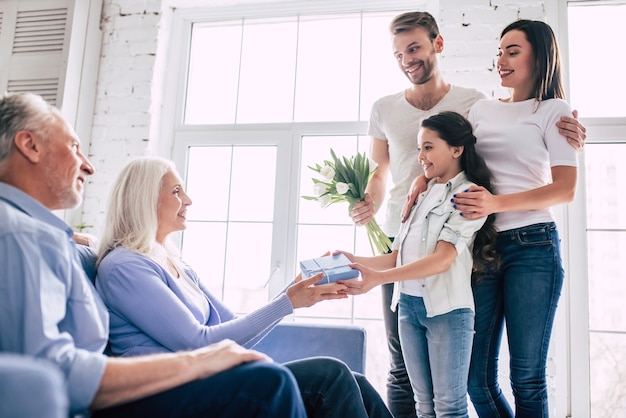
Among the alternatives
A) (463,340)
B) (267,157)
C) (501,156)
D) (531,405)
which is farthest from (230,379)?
(267,157)

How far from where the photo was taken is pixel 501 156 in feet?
5.61

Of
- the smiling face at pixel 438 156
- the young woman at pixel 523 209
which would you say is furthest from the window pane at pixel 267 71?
the young woman at pixel 523 209

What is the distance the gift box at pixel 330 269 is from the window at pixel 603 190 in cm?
143

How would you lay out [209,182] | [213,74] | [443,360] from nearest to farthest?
[443,360] → [209,182] → [213,74]

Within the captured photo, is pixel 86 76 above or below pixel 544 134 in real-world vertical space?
above

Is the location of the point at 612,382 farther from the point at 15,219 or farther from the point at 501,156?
the point at 15,219

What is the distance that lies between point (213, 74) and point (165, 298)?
6.73ft

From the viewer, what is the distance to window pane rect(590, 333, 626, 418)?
8.15 feet

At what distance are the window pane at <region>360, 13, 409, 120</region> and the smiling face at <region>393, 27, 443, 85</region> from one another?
897 millimetres

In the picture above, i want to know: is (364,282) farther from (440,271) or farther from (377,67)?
(377,67)

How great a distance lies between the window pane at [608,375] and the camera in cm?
248

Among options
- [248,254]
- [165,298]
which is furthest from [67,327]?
[248,254]

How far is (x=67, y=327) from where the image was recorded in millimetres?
1094

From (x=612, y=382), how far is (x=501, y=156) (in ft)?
4.88
